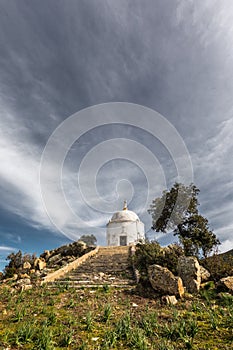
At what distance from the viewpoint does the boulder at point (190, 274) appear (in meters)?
7.77

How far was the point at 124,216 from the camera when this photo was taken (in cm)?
3922

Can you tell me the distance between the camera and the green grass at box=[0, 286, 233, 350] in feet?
13.1

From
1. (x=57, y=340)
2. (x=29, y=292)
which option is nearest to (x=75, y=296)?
(x=29, y=292)

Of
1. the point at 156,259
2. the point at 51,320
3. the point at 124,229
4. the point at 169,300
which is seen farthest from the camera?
the point at 124,229

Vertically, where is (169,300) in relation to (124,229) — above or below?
below

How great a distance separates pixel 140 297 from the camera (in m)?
7.23

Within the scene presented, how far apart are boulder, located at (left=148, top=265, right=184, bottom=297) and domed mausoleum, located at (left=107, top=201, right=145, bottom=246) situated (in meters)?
29.3

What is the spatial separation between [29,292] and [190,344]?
6.55 m

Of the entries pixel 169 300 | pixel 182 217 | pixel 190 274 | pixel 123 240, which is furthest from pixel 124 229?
pixel 169 300

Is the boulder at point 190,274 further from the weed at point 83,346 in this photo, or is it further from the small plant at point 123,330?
the weed at point 83,346

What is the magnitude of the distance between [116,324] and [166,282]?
2.82 metres

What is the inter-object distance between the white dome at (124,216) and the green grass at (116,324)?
31.4 meters

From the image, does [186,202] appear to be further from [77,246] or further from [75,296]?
[75,296]

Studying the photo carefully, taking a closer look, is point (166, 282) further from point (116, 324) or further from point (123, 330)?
point (123, 330)
